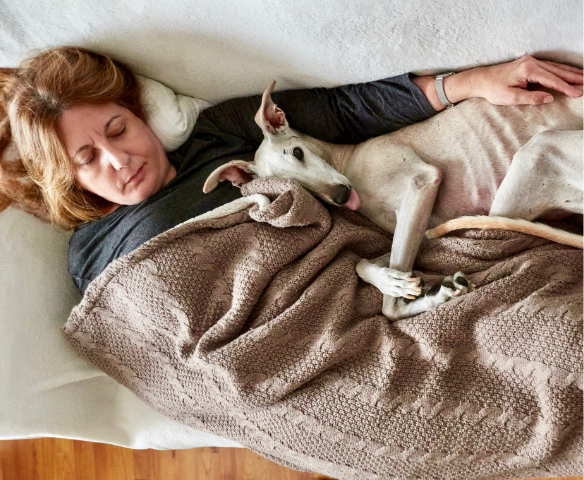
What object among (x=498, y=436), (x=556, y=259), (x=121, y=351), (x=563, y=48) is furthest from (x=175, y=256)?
(x=563, y=48)

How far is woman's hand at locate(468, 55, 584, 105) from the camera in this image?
1.87 meters

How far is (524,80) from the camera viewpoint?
6.25 ft

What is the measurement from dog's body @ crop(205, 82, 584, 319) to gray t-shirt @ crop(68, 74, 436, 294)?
8cm

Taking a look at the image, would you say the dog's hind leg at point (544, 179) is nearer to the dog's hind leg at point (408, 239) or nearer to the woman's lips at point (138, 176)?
the dog's hind leg at point (408, 239)

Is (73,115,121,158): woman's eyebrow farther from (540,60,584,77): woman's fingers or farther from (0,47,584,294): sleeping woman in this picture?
(540,60,584,77): woman's fingers

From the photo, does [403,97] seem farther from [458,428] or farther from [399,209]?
[458,428]

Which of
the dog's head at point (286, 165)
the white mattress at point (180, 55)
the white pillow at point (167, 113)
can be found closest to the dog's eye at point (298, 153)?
the dog's head at point (286, 165)

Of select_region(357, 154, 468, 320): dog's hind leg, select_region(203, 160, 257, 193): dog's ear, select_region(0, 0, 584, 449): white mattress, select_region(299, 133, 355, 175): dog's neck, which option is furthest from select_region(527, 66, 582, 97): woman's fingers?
select_region(203, 160, 257, 193): dog's ear

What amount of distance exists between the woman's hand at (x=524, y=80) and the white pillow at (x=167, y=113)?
1206 millimetres

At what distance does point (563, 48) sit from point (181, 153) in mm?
1578

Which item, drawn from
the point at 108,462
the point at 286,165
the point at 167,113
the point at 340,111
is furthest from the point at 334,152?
the point at 108,462

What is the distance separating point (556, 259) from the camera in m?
1.88

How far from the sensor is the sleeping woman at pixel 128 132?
1.97 metres

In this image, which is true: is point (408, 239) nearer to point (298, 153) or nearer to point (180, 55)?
point (298, 153)
